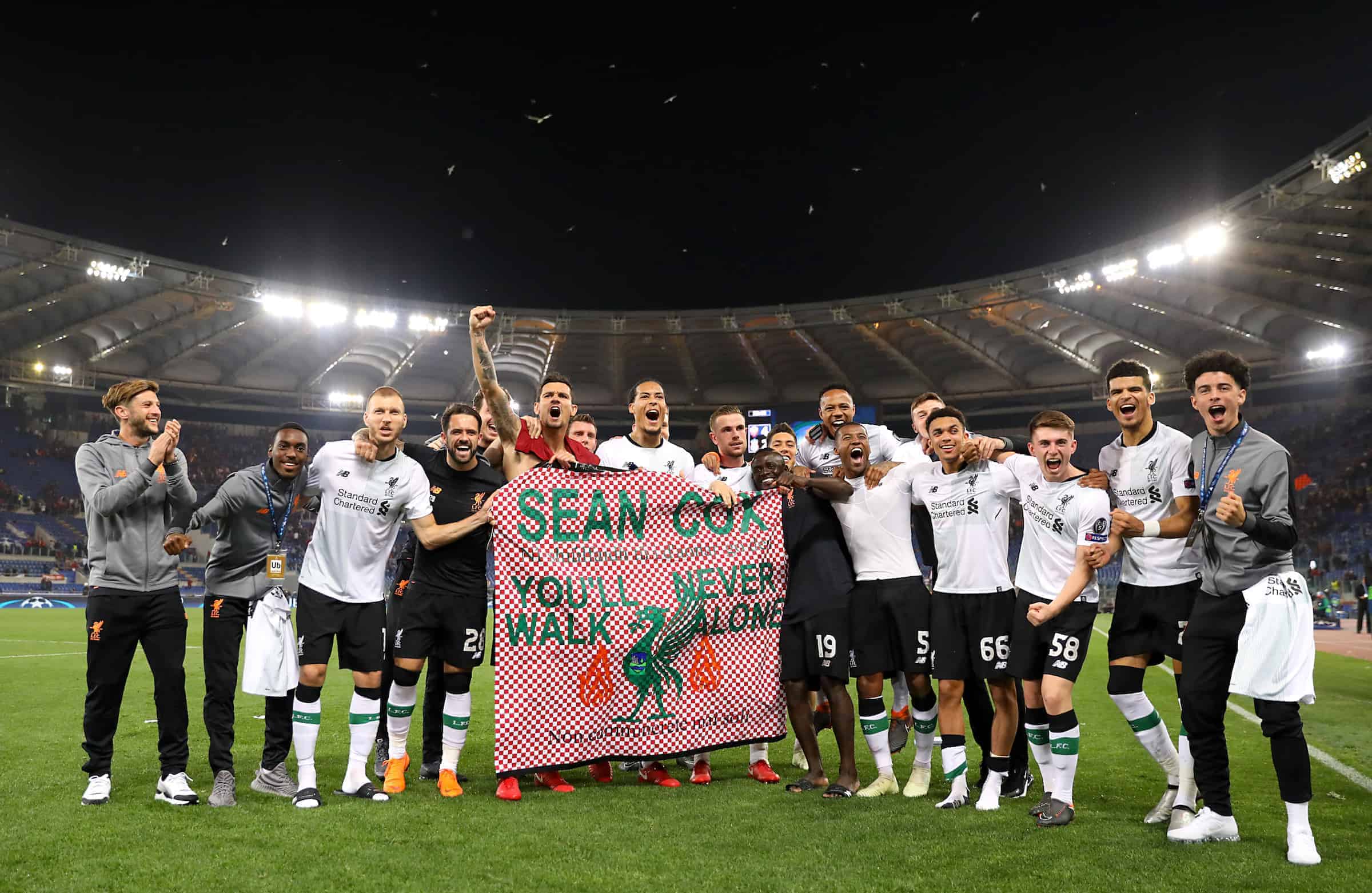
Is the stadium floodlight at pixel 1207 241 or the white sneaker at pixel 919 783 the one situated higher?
the stadium floodlight at pixel 1207 241

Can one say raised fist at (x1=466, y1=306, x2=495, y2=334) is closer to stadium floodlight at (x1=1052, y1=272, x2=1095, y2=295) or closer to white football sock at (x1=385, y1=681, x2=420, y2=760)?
white football sock at (x1=385, y1=681, x2=420, y2=760)

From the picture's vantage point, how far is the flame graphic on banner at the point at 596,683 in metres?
6.16

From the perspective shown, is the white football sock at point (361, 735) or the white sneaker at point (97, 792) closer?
the white sneaker at point (97, 792)

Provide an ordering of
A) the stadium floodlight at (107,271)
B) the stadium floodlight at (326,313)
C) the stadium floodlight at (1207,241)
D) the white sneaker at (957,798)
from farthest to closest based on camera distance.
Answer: the stadium floodlight at (326,313), the stadium floodlight at (107,271), the stadium floodlight at (1207,241), the white sneaker at (957,798)

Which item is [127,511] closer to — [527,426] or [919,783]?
[527,426]

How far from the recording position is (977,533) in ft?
19.7

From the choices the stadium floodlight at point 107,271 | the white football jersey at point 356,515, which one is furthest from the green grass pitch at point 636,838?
the stadium floodlight at point 107,271

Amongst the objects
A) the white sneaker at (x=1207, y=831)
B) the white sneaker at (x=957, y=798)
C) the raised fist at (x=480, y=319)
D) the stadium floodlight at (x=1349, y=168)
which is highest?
the stadium floodlight at (x=1349, y=168)

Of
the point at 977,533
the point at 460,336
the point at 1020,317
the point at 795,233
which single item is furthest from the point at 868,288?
the point at 977,533

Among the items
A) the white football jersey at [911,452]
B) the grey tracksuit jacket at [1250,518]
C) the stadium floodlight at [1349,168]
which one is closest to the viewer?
the grey tracksuit jacket at [1250,518]

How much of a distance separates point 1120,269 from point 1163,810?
30452 millimetres

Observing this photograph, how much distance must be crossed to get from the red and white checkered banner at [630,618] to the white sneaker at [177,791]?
178 cm

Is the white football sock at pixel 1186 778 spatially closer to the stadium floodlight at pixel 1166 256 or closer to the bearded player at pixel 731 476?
the bearded player at pixel 731 476

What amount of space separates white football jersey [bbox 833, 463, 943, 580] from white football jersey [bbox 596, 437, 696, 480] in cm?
129
